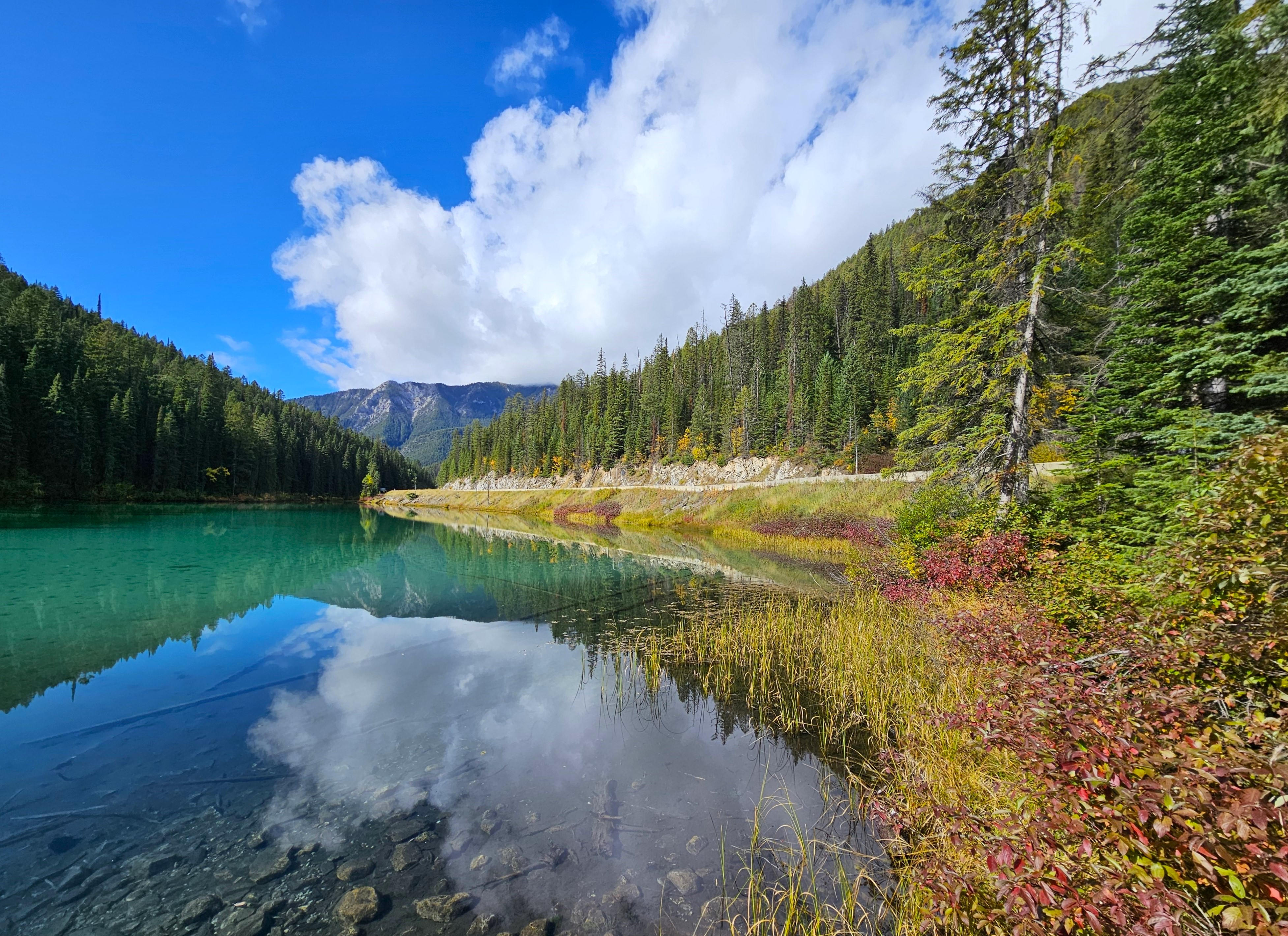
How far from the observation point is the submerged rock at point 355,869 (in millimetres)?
5055

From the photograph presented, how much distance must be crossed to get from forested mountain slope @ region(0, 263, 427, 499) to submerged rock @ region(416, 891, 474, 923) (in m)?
81.1

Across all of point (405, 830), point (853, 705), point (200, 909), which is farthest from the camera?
point (853, 705)

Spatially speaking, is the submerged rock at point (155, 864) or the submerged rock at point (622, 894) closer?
the submerged rock at point (622, 894)

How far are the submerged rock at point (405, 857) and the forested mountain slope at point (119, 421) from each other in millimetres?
80171

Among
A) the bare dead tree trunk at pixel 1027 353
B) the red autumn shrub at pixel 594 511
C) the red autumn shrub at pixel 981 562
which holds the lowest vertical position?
the red autumn shrub at pixel 594 511

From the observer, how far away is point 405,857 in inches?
210

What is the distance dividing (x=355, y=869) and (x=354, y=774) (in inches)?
83.6

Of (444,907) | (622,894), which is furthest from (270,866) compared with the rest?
(622,894)

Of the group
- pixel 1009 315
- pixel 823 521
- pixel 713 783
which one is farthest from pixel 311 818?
pixel 823 521

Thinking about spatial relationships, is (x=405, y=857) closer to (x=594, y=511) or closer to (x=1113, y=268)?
(x=1113, y=268)

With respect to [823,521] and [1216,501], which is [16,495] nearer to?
[823,521]

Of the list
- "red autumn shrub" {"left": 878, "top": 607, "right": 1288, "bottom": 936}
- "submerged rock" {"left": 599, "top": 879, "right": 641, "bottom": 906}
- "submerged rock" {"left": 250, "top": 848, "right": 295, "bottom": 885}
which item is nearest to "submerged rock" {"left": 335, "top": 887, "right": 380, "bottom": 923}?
"submerged rock" {"left": 250, "top": 848, "right": 295, "bottom": 885}

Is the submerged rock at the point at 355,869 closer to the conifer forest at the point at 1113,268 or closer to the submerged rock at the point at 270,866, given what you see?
the submerged rock at the point at 270,866

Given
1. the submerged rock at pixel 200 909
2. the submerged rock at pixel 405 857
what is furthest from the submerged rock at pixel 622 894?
the submerged rock at pixel 200 909
